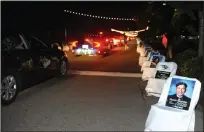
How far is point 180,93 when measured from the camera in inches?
225

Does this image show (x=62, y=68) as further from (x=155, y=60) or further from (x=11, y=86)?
(x=11, y=86)

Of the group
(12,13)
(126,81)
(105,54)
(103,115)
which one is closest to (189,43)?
(105,54)

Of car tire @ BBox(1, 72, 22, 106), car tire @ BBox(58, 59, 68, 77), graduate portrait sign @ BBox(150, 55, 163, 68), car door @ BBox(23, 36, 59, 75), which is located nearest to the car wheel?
car tire @ BBox(58, 59, 68, 77)

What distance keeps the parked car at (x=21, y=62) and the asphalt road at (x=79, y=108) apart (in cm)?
40

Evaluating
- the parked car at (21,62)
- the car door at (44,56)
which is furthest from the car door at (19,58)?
the car door at (44,56)

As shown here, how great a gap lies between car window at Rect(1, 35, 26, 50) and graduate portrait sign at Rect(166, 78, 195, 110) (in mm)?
4340

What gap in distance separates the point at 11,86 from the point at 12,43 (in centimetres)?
140

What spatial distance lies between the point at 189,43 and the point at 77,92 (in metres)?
13.1

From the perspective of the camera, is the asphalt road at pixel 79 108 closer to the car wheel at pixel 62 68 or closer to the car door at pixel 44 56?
the car door at pixel 44 56

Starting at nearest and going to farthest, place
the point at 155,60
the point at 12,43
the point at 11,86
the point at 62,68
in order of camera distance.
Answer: the point at 11,86, the point at 12,43, the point at 155,60, the point at 62,68

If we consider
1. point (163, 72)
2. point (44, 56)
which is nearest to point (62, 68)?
point (44, 56)

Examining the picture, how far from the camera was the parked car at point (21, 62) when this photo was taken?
7676mm

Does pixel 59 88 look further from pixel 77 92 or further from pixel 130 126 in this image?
pixel 130 126

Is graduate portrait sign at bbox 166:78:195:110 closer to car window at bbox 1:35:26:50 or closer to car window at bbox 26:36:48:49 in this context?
car window at bbox 1:35:26:50
